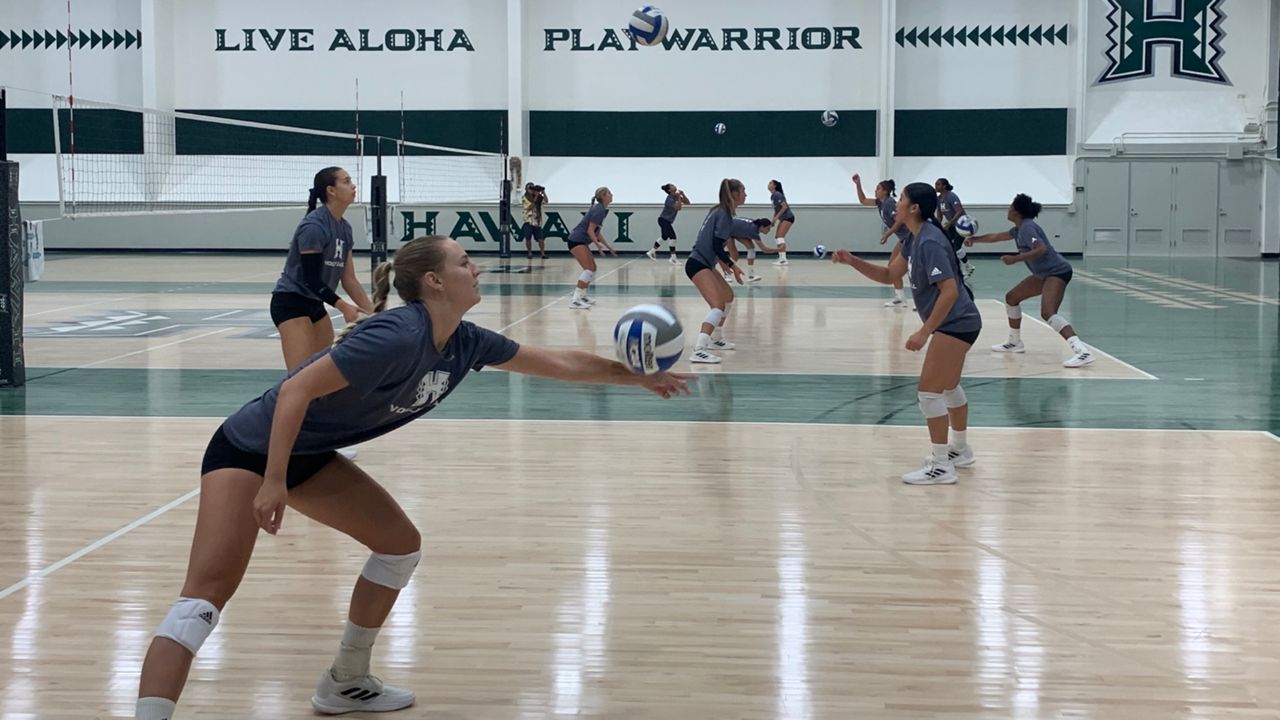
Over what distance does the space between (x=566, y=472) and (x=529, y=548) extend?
1618 mm

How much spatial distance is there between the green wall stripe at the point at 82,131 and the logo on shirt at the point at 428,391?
83.8 feet

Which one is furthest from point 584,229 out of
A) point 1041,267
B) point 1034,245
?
point 1034,245

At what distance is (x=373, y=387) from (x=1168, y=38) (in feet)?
93.0

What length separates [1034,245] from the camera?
37.6 ft

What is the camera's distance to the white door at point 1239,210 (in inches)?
1101

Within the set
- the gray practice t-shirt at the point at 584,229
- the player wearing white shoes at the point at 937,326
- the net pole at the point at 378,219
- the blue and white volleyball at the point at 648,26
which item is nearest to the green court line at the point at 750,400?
the player wearing white shoes at the point at 937,326

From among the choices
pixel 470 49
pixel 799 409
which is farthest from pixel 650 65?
pixel 799 409

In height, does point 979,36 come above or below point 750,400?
above

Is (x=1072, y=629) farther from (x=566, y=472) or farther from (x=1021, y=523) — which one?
Answer: (x=566, y=472)

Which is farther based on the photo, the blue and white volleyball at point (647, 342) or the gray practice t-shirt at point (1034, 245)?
the gray practice t-shirt at point (1034, 245)

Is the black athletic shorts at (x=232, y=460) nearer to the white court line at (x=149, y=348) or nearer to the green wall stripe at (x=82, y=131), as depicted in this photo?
the white court line at (x=149, y=348)

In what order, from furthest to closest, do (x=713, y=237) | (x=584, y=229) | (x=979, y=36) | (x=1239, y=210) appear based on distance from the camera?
(x=979, y=36) < (x=1239, y=210) < (x=584, y=229) < (x=713, y=237)

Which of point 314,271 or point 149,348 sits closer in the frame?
point 314,271

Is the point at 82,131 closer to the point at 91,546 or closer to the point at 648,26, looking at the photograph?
the point at 648,26
